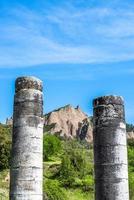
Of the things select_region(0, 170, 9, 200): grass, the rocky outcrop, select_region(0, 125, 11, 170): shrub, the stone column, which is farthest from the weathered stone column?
the rocky outcrop

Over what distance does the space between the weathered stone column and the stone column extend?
1.80m

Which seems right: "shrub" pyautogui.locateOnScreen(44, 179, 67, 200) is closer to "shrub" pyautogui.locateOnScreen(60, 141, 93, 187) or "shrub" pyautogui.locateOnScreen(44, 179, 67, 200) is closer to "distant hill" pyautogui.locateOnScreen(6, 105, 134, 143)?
"shrub" pyautogui.locateOnScreen(60, 141, 93, 187)

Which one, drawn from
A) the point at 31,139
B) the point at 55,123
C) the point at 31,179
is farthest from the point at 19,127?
the point at 55,123

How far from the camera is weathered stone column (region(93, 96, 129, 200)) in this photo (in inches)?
609

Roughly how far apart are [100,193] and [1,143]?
3983 centimetres

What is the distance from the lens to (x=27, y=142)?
15430 millimetres

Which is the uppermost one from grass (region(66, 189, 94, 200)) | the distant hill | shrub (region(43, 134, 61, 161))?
the distant hill

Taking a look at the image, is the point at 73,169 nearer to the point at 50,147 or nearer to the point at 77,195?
the point at 77,195

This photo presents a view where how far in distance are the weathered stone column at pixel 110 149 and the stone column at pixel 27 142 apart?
1798 millimetres

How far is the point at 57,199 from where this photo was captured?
44344mm

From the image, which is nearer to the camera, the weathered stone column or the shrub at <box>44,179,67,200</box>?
the weathered stone column

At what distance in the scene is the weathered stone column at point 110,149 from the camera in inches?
609

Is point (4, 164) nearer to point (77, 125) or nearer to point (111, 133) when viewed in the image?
point (111, 133)

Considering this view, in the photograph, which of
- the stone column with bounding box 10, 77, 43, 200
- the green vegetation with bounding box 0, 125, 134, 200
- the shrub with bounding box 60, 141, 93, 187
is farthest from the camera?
the shrub with bounding box 60, 141, 93, 187
